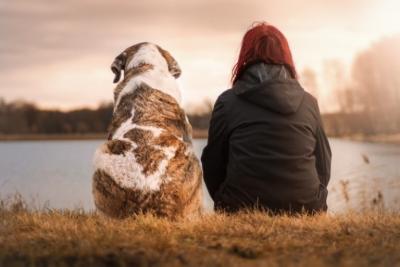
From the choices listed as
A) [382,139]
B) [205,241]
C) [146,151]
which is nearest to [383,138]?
[382,139]

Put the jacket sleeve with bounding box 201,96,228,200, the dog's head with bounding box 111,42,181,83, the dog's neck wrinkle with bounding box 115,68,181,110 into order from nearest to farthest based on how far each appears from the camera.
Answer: the jacket sleeve with bounding box 201,96,228,200, the dog's neck wrinkle with bounding box 115,68,181,110, the dog's head with bounding box 111,42,181,83

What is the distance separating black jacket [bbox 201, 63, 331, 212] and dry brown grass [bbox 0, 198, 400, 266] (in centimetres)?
27

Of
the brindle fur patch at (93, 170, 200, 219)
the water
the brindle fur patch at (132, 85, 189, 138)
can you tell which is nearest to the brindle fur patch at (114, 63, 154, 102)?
the brindle fur patch at (132, 85, 189, 138)

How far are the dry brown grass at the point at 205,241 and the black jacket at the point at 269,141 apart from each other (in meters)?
0.27

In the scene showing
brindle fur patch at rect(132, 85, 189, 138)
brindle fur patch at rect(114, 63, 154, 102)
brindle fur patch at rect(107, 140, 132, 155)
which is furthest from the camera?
brindle fur patch at rect(114, 63, 154, 102)

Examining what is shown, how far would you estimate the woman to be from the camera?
20.2 ft

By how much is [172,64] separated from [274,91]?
1831 mm

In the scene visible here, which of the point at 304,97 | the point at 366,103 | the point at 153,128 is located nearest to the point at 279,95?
the point at 304,97

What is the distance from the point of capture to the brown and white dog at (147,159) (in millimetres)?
5793

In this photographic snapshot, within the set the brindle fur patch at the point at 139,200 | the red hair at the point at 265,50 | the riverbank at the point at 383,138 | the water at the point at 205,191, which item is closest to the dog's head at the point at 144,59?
the red hair at the point at 265,50

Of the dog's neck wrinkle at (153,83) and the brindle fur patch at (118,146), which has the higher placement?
the dog's neck wrinkle at (153,83)

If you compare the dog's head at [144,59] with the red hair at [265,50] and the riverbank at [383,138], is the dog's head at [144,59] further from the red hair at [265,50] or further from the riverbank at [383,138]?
the riverbank at [383,138]

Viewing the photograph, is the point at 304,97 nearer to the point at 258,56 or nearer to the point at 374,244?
the point at 258,56

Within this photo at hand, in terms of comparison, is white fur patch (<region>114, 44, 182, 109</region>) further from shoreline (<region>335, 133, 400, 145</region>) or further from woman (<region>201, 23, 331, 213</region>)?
shoreline (<region>335, 133, 400, 145</region>)
